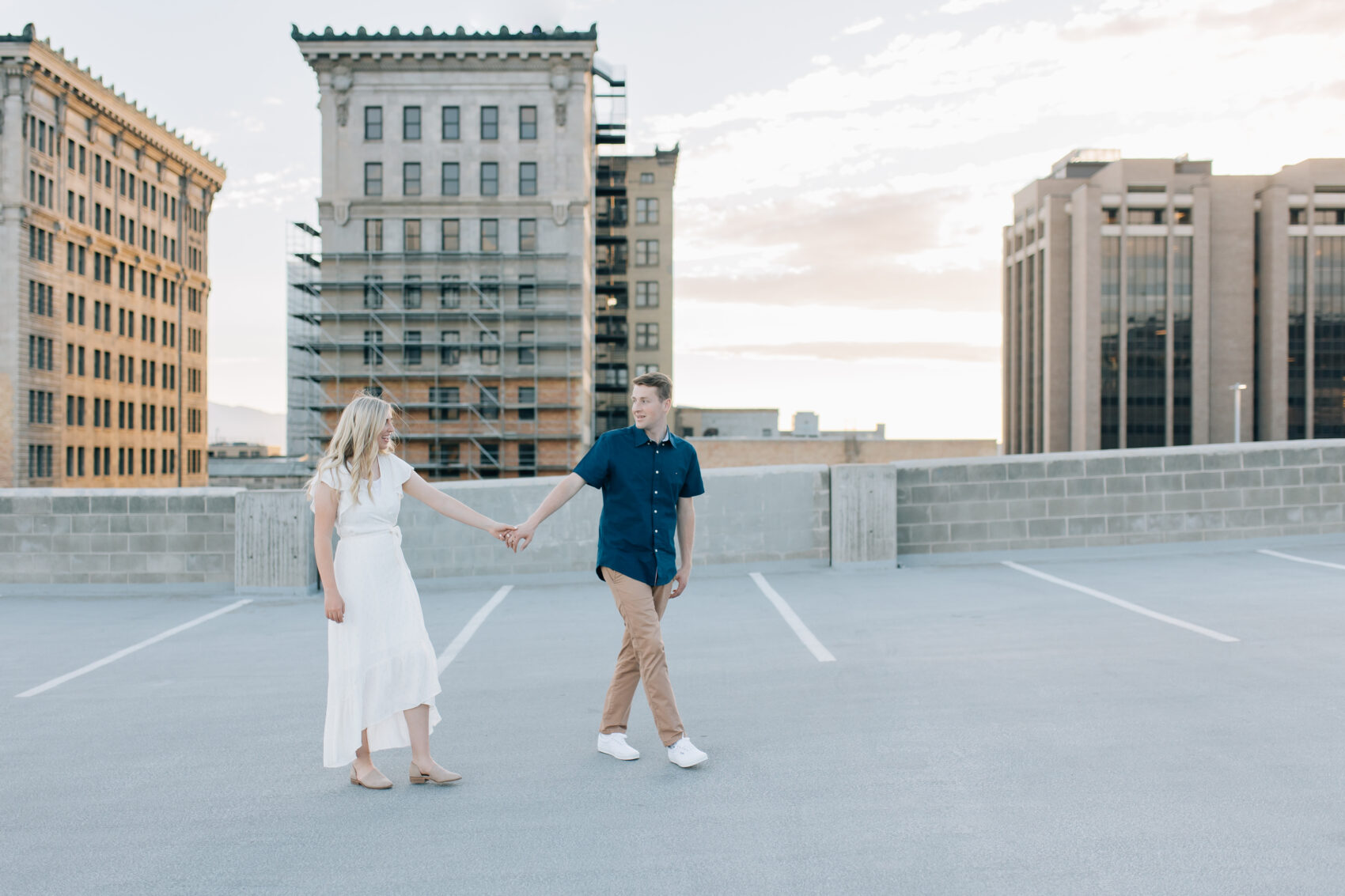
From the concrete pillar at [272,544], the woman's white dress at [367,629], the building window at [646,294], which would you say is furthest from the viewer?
the building window at [646,294]

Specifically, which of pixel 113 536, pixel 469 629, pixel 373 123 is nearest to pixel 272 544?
pixel 113 536

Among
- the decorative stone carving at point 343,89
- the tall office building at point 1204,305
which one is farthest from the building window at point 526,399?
the tall office building at point 1204,305

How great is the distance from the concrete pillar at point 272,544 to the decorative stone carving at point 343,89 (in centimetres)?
5387

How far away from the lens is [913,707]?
571cm

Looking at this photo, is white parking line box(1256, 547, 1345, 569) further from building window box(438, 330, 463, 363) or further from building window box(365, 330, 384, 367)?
building window box(365, 330, 384, 367)

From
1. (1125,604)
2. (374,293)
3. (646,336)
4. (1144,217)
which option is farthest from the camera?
(1144,217)

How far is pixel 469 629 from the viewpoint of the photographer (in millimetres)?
8555

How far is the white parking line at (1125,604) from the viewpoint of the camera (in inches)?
293

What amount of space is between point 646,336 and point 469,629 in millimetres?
71648

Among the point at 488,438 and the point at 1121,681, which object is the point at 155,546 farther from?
the point at 488,438

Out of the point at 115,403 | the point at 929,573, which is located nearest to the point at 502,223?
the point at 115,403

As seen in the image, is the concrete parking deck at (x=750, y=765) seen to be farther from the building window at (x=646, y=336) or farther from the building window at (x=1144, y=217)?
the building window at (x=1144, y=217)

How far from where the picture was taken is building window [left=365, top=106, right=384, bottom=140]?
58.5 meters

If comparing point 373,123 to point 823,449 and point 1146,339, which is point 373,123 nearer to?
point 823,449
